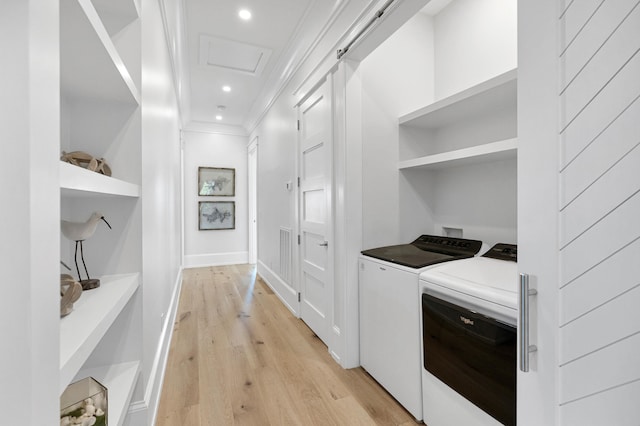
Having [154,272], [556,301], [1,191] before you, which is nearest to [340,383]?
[154,272]

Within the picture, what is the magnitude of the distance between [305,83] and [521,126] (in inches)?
87.0

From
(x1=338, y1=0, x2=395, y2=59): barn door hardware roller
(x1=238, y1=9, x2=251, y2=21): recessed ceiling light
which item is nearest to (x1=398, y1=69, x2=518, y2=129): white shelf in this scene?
(x1=338, y1=0, x2=395, y2=59): barn door hardware roller

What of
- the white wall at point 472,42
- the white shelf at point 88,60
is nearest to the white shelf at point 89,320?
the white shelf at point 88,60

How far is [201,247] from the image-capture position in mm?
5371

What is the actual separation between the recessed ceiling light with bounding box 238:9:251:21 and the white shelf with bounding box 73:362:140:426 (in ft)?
8.34

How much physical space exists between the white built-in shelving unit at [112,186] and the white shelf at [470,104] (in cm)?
166

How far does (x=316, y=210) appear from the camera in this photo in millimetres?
2623

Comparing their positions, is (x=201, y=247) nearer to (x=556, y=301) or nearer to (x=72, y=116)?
(x=72, y=116)

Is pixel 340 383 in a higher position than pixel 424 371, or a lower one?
A: lower

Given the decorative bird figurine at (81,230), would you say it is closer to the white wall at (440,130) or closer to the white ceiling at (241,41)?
the white wall at (440,130)

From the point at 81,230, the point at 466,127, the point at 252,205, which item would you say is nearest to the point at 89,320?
the point at 81,230

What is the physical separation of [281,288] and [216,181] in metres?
2.85

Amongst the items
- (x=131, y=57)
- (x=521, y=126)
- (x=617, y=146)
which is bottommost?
(x=617, y=146)

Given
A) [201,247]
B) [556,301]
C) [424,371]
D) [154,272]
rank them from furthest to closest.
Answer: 1. [201,247]
2. [154,272]
3. [424,371]
4. [556,301]
